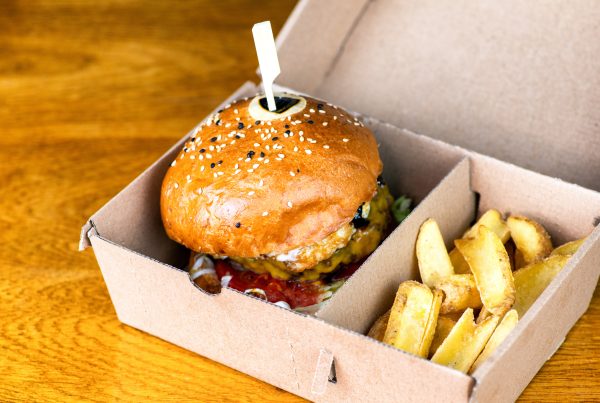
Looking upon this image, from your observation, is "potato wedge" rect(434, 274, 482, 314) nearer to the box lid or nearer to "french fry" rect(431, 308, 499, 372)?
"french fry" rect(431, 308, 499, 372)

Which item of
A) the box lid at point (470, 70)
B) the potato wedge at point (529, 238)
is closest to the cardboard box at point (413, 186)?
the box lid at point (470, 70)

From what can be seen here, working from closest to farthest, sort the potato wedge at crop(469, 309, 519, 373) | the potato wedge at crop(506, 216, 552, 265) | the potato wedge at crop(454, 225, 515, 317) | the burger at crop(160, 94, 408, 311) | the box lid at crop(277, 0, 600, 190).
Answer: the potato wedge at crop(469, 309, 519, 373), the potato wedge at crop(454, 225, 515, 317), the burger at crop(160, 94, 408, 311), the potato wedge at crop(506, 216, 552, 265), the box lid at crop(277, 0, 600, 190)

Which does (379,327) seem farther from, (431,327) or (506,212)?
(506,212)

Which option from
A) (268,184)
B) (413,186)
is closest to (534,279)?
(413,186)

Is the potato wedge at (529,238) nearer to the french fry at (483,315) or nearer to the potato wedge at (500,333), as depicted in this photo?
the french fry at (483,315)

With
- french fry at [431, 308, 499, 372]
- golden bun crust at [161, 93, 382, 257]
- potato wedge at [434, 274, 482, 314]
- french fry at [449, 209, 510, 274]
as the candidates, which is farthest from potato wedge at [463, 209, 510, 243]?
french fry at [431, 308, 499, 372]

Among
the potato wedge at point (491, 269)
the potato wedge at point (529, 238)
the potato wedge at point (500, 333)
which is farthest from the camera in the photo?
the potato wedge at point (529, 238)
